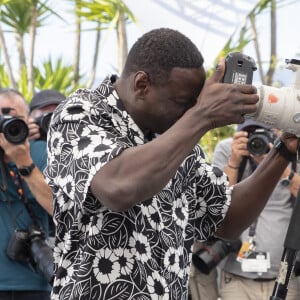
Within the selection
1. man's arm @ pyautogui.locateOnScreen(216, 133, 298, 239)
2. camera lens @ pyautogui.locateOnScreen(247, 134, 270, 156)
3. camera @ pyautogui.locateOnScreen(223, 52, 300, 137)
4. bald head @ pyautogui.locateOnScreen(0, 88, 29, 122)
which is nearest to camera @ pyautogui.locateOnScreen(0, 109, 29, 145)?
bald head @ pyautogui.locateOnScreen(0, 88, 29, 122)

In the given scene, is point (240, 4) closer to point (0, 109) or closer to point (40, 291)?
point (0, 109)

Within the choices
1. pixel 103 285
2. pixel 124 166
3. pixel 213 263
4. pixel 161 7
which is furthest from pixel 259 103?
pixel 213 263

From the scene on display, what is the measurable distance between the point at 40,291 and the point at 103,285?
5.58 feet

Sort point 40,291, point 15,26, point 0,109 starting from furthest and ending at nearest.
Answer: point 15,26 → point 0,109 → point 40,291

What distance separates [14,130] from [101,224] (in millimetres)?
1813

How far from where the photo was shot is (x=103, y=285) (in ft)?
7.91

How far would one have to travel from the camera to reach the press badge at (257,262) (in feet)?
16.4

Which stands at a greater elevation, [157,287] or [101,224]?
[101,224]

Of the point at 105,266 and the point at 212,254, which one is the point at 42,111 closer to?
the point at 212,254

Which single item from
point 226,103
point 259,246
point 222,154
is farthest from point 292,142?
point 222,154

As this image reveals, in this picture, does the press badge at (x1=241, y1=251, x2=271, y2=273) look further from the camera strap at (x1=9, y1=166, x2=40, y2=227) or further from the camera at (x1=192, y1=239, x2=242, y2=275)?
the camera strap at (x1=9, y1=166, x2=40, y2=227)

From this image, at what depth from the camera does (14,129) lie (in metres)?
4.11

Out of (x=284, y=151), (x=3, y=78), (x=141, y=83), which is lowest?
(x=3, y=78)

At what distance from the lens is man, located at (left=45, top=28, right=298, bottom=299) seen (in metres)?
2.22
